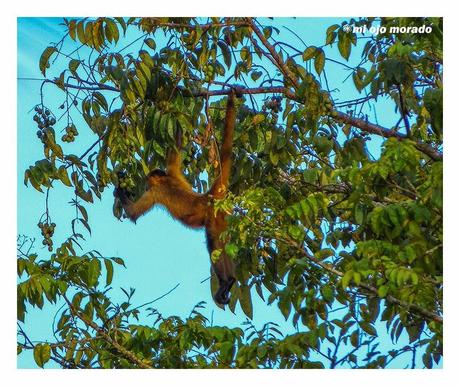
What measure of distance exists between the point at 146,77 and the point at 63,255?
A: 1425 millimetres

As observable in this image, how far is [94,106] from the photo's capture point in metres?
7.02

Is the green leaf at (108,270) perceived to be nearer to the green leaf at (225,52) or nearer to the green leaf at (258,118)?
the green leaf at (258,118)

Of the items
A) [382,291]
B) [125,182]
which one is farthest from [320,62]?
[382,291]

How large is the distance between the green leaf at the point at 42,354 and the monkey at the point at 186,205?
1615mm

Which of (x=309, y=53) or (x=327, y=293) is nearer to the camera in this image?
(x=327, y=293)

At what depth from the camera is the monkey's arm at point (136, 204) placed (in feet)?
25.5

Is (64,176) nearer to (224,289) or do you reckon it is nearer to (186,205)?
(186,205)

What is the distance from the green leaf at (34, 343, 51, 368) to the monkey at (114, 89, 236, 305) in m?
1.61

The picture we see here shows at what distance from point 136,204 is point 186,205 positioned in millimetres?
448

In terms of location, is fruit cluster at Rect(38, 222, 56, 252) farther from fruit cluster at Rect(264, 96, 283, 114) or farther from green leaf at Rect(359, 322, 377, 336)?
green leaf at Rect(359, 322, 377, 336)

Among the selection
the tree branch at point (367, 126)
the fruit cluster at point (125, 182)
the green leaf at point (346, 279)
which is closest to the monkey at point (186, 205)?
the fruit cluster at point (125, 182)

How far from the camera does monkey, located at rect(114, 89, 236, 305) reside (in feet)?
25.8

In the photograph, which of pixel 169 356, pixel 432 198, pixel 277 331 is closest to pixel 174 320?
pixel 169 356

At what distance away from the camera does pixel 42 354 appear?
6.36 metres
